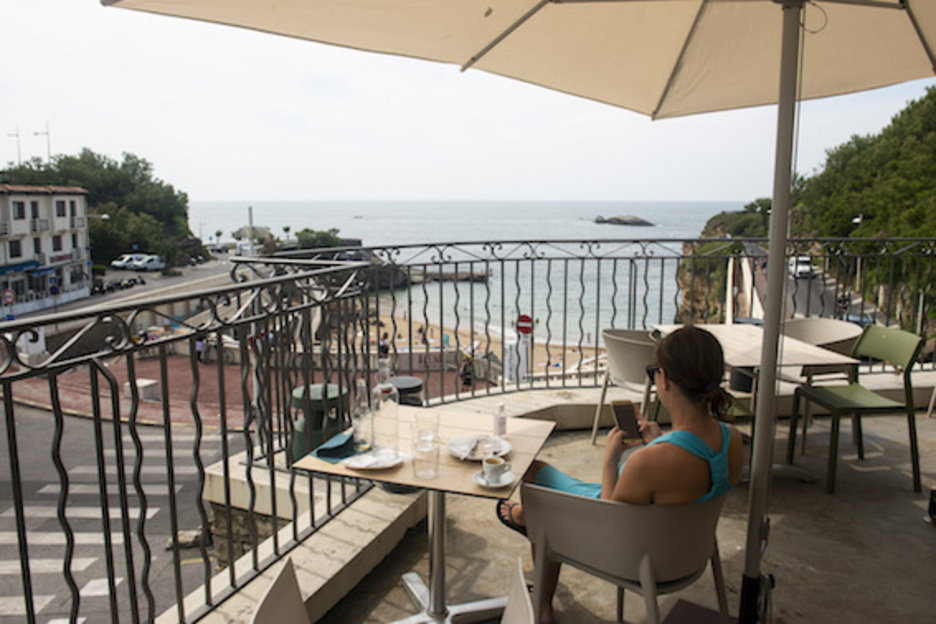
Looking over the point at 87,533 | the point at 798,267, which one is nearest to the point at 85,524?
the point at 87,533

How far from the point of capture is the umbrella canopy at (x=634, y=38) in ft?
7.97

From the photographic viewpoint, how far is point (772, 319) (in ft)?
7.84

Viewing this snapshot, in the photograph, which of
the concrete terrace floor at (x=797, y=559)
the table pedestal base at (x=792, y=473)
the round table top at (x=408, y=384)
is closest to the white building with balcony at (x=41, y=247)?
the round table top at (x=408, y=384)

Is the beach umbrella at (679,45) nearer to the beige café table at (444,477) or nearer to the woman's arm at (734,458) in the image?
the woman's arm at (734,458)

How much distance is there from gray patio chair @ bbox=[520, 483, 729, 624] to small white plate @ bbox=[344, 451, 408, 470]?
0.48 m

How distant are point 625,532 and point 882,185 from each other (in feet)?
123

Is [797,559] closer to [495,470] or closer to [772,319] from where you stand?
[772,319]

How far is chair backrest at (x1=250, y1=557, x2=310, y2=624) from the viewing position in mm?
1364

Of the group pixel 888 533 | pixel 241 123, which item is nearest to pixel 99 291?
pixel 888 533

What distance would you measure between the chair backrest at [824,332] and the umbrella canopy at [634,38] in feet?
5.52

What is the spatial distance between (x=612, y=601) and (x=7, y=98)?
533 ft

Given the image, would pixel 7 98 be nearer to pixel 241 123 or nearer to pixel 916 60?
pixel 241 123

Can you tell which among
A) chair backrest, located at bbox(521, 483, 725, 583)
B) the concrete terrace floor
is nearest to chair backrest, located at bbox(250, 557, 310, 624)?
chair backrest, located at bbox(521, 483, 725, 583)

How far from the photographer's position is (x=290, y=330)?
3125mm
